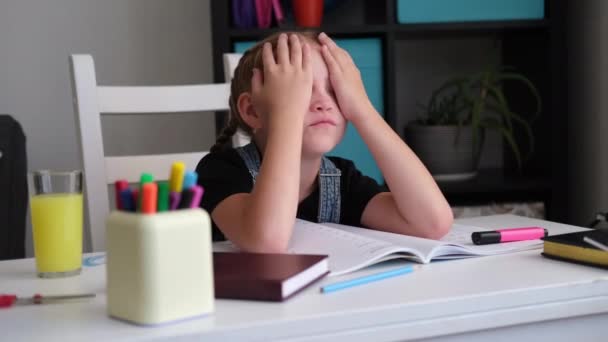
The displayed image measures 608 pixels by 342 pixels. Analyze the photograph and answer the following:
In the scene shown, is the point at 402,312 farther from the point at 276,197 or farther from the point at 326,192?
the point at 326,192

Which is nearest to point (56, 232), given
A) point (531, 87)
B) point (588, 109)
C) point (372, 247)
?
point (372, 247)

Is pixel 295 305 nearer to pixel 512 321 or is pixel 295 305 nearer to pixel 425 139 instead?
pixel 512 321

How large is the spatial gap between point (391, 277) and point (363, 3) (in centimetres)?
173

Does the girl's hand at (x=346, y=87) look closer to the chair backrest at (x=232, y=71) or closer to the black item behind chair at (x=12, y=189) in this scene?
the chair backrest at (x=232, y=71)

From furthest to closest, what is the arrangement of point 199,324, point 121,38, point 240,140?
point 121,38 → point 240,140 → point 199,324

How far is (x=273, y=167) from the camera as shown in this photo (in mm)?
881

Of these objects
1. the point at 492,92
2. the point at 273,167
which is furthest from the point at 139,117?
the point at 273,167

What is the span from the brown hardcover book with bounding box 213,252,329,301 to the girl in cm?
12

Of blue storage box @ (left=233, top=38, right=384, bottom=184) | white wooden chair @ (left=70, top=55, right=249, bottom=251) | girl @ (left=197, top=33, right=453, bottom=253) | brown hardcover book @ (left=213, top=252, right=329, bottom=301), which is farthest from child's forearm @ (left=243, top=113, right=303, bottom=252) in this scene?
blue storage box @ (left=233, top=38, right=384, bottom=184)

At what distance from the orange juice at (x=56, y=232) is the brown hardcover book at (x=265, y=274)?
179mm

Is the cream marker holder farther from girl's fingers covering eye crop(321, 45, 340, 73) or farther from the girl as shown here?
girl's fingers covering eye crop(321, 45, 340, 73)

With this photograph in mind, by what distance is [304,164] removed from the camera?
1.10 m

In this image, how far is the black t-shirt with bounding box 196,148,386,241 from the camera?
1027 millimetres

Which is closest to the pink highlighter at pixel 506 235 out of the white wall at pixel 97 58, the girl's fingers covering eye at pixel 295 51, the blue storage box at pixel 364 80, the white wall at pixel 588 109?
the girl's fingers covering eye at pixel 295 51
